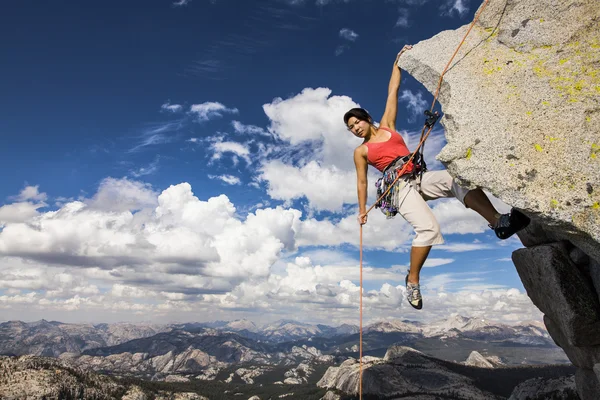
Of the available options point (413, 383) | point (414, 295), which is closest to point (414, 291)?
point (414, 295)

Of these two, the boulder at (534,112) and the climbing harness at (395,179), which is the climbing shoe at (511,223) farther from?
the climbing harness at (395,179)

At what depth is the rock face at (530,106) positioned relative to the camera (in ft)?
20.0

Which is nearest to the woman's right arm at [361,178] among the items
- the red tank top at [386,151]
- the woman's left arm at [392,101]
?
the red tank top at [386,151]

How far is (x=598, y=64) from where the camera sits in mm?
6891

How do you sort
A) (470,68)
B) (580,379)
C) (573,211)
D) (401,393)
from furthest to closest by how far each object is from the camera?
(401,393), (580,379), (470,68), (573,211)

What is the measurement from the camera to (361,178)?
28.0 feet

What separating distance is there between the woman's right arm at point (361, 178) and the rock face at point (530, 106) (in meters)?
1.93

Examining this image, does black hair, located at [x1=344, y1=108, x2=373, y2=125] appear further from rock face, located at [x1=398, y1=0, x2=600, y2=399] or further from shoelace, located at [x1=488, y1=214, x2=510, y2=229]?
shoelace, located at [x1=488, y1=214, x2=510, y2=229]

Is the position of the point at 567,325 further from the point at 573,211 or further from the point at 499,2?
the point at 499,2

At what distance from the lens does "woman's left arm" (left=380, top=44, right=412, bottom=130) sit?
8.80 meters

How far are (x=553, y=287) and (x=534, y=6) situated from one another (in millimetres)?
8855

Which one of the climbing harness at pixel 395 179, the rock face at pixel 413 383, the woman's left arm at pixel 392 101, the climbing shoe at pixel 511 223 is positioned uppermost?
the woman's left arm at pixel 392 101

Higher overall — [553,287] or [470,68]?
[470,68]

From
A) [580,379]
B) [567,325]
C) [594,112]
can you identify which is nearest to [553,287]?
[567,325]
